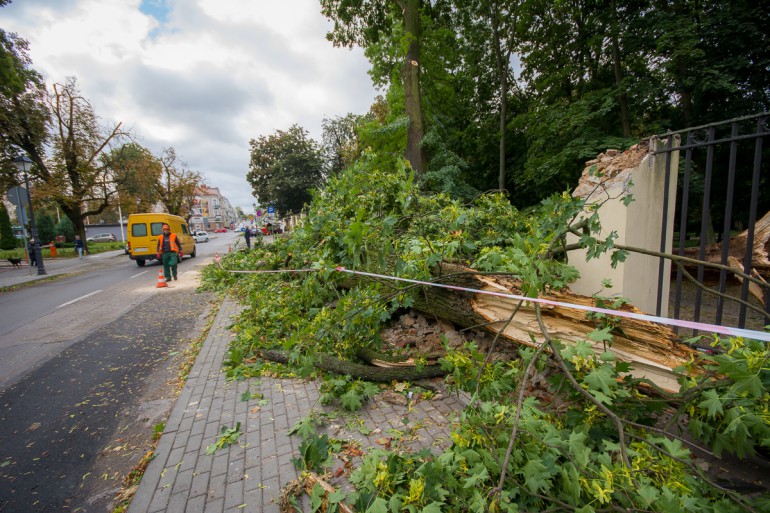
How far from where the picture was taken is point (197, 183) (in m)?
38.8

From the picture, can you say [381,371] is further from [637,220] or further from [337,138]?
[337,138]

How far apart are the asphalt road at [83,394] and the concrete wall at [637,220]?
4585 millimetres

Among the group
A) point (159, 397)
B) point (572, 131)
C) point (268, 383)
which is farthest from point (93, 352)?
point (572, 131)

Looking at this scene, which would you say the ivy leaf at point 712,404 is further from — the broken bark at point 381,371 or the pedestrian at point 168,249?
the pedestrian at point 168,249

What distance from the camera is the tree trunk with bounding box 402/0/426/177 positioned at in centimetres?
1112

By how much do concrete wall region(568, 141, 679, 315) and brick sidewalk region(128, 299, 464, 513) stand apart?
82.5 inches

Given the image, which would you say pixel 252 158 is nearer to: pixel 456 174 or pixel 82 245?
pixel 82 245

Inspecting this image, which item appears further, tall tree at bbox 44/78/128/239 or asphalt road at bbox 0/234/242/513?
tall tree at bbox 44/78/128/239

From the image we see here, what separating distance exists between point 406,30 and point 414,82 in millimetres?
1741

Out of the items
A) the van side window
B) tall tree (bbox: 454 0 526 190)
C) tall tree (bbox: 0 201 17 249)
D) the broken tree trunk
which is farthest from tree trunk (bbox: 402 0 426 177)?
tall tree (bbox: 0 201 17 249)

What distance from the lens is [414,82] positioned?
1116cm

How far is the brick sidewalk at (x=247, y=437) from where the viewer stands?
2.11 metres

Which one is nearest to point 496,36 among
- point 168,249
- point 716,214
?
point 716,214

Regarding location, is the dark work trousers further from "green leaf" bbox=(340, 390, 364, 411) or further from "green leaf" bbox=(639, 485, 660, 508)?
"green leaf" bbox=(639, 485, 660, 508)
